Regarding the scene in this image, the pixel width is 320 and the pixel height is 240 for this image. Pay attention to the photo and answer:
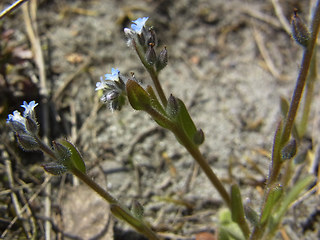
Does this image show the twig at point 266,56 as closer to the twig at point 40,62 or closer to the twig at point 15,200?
the twig at point 40,62

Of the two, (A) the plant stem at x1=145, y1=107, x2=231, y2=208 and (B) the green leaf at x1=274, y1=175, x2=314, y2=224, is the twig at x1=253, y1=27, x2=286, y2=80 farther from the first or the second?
(A) the plant stem at x1=145, y1=107, x2=231, y2=208

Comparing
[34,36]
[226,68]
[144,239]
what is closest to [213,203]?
[144,239]

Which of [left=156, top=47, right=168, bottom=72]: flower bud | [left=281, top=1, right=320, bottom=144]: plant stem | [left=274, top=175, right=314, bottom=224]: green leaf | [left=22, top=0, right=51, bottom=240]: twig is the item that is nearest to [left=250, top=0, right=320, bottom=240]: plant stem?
[left=281, top=1, right=320, bottom=144]: plant stem

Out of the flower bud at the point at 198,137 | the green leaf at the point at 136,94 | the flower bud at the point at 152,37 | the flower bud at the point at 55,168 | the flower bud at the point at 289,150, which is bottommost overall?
the flower bud at the point at 289,150

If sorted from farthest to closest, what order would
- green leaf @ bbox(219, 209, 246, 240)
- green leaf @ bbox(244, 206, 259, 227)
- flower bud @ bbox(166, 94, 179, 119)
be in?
1. green leaf @ bbox(219, 209, 246, 240)
2. green leaf @ bbox(244, 206, 259, 227)
3. flower bud @ bbox(166, 94, 179, 119)

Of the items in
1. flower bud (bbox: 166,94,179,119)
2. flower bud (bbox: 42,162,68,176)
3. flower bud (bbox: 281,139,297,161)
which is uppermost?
flower bud (bbox: 42,162,68,176)

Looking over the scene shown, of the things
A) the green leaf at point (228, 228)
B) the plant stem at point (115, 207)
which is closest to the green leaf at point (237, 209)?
the green leaf at point (228, 228)

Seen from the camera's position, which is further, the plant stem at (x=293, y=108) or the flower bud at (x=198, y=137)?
the flower bud at (x=198, y=137)

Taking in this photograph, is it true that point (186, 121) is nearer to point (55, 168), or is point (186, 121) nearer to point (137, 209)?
point (137, 209)
